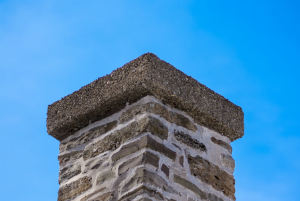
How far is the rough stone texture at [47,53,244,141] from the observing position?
3.55 metres

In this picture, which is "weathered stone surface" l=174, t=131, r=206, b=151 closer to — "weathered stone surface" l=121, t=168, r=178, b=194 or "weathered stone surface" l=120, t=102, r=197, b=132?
"weathered stone surface" l=120, t=102, r=197, b=132

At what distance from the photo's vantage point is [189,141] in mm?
3635

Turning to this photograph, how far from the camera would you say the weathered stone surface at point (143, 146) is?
10.9 ft

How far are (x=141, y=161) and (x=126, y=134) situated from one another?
295mm

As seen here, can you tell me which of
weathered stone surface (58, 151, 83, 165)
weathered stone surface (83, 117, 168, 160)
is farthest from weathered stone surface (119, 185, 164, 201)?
weathered stone surface (58, 151, 83, 165)

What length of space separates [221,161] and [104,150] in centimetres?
84

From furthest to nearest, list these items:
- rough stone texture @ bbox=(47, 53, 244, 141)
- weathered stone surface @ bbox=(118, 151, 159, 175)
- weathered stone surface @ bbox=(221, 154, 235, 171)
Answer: weathered stone surface @ bbox=(221, 154, 235, 171) → rough stone texture @ bbox=(47, 53, 244, 141) → weathered stone surface @ bbox=(118, 151, 159, 175)

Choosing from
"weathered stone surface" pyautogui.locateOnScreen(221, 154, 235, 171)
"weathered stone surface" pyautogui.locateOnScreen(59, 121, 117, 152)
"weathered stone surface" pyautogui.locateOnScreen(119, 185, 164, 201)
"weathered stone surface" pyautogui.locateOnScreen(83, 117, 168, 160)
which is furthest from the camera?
"weathered stone surface" pyautogui.locateOnScreen(221, 154, 235, 171)

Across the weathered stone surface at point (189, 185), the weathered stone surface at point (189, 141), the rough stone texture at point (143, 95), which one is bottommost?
the weathered stone surface at point (189, 185)

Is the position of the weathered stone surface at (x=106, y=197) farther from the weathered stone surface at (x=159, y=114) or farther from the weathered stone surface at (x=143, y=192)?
the weathered stone surface at (x=159, y=114)

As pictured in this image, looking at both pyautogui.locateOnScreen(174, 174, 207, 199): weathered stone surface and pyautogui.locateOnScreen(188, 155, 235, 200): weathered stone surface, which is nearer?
pyautogui.locateOnScreen(174, 174, 207, 199): weathered stone surface

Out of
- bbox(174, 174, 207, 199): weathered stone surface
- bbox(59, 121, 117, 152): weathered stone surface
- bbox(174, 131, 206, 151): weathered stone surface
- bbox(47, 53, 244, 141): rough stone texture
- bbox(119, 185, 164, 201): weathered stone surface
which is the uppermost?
bbox(47, 53, 244, 141): rough stone texture

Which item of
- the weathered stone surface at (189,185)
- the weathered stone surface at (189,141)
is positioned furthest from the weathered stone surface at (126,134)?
the weathered stone surface at (189,185)

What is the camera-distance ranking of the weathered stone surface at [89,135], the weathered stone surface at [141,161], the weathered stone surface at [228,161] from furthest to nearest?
the weathered stone surface at [228,161]
the weathered stone surface at [89,135]
the weathered stone surface at [141,161]
